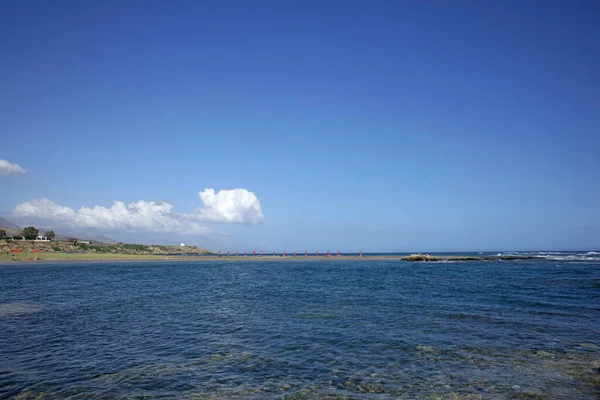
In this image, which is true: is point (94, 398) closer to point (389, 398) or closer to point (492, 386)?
point (389, 398)

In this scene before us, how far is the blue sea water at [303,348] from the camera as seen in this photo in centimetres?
1202

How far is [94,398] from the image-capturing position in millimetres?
11250

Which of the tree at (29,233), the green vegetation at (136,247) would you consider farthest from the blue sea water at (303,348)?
the green vegetation at (136,247)

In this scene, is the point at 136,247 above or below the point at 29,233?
below

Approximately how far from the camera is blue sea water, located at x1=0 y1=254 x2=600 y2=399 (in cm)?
1202

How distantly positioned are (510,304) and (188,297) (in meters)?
26.8

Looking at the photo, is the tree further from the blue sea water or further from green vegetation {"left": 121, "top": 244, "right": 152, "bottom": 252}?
the blue sea water

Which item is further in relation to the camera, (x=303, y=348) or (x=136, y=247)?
(x=136, y=247)

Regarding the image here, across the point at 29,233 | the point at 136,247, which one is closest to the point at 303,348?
the point at 29,233

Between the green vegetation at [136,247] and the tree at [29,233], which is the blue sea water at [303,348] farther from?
the green vegetation at [136,247]

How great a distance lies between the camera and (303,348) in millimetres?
16500

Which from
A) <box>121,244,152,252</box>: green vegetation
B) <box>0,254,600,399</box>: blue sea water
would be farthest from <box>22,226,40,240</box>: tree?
<box>0,254,600,399</box>: blue sea water

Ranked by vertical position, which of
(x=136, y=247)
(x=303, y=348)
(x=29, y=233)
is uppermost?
(x=29, y=233)

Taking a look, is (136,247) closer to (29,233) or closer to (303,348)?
(29,233)
